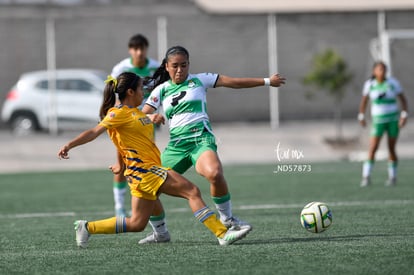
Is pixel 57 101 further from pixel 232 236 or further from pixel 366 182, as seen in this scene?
pixel 232 236

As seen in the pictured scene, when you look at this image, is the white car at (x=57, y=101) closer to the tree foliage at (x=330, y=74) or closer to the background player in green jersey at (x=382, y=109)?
the tree foliage at (x=330, y=74)

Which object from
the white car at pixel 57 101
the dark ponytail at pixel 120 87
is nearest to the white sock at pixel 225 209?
the dark ponytail at pixel 120 87

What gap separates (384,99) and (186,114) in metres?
7.44

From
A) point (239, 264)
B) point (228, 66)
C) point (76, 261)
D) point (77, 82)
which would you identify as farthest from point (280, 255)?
point (228, 66)

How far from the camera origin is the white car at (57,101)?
81.6 ft

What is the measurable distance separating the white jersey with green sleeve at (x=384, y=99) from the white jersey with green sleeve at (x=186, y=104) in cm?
718

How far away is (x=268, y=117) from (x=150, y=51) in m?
4.26

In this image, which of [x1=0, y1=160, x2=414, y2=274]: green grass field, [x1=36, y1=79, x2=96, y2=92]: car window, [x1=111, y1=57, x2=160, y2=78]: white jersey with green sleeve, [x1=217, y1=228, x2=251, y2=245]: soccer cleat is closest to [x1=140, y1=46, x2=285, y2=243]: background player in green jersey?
[x1=0, y1=160, x2=414, y2=274]: green grass field

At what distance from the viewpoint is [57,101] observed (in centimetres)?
2511

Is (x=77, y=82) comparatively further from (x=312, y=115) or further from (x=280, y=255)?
(x=280, y=255)

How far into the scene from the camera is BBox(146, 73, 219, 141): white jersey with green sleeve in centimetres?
823

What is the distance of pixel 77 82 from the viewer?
25.1m

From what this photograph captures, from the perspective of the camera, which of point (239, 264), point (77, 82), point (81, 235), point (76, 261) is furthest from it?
point (77, 82)

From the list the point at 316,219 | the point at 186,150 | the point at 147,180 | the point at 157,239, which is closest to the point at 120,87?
the point at 147,180
